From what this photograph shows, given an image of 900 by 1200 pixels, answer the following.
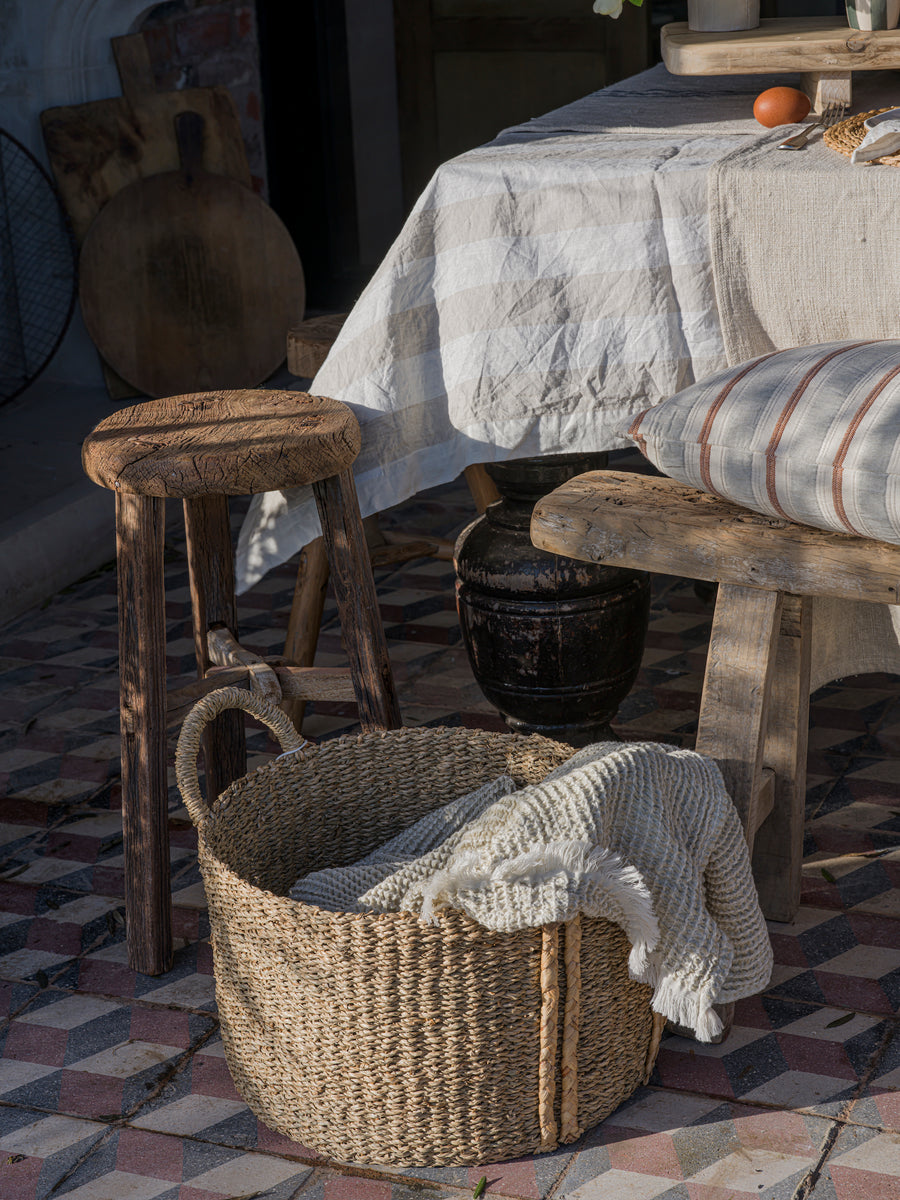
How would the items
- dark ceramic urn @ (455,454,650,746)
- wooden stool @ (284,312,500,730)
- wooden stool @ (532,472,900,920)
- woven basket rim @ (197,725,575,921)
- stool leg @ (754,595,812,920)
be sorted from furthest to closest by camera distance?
wooden stool @ (284,312,500,730) < dark ceramic urn @ (455,454,650,746) < stool leg @ (754,595,812,920) < wooden stool @ (532,472,900,920) < woven basket rim @ (197,725,575,921)

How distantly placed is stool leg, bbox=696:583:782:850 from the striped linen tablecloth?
337 mm

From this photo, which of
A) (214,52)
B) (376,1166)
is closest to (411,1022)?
(376,1166)

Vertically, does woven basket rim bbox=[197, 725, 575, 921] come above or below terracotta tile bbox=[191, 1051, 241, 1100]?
above

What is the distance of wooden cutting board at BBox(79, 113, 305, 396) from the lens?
4691 millimetres

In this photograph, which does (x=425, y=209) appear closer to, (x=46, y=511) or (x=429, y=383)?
(x=429, y=383)

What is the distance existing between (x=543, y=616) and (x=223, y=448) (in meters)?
0.62

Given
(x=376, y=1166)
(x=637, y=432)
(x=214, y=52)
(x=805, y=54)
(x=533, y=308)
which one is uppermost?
(x=214, y=52)

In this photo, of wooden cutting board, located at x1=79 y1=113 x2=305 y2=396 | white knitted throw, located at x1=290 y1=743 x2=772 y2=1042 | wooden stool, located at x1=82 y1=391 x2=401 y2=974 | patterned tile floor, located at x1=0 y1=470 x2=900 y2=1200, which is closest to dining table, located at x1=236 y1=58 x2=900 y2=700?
wooden stool, located at x1=82 y1=391 x2=401 y2=974

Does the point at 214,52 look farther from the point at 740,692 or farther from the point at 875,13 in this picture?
the point at 740,692

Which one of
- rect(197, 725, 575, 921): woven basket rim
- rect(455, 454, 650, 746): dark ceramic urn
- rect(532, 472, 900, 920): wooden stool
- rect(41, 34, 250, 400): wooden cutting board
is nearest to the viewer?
rect(197, 725, 575, 921): woven basket rim

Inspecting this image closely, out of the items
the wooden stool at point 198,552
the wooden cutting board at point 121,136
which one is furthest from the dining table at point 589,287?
the wooden cutting board at point 121,136

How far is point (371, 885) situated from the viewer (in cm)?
186

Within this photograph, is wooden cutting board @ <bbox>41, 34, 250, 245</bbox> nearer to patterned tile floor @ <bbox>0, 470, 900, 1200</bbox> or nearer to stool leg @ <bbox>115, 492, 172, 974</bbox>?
patterned tile floor @ <bbox>0, 470, 900, 1200</bbox>

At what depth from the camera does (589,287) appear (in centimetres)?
199
